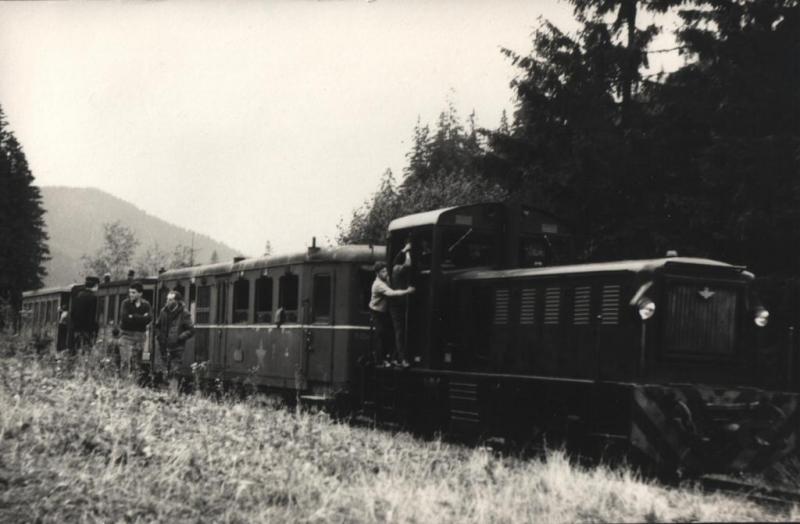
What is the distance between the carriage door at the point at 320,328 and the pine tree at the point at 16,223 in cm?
3586

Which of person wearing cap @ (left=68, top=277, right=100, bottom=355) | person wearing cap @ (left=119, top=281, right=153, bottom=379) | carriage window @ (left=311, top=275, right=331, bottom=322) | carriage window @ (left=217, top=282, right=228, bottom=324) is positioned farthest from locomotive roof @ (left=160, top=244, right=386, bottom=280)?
person wearing cap @ (left=68, top=277, right=100, bottom=355)

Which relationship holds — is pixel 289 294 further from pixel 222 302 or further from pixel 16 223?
pixel 16 223

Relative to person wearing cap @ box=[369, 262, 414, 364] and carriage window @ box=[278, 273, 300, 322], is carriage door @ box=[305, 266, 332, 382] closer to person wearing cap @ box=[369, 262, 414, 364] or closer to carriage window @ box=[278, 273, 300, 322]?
carriage window @ box=[278, 273, 300, 322]

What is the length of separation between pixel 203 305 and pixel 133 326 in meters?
4.83

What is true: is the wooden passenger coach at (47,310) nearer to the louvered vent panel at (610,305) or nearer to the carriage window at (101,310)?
the carriage window at (101,310)

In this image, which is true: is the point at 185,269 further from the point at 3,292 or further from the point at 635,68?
the point at 3,292

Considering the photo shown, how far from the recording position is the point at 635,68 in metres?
19.0

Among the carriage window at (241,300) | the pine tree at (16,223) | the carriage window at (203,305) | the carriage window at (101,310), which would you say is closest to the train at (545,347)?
the carriage window at (241,300)

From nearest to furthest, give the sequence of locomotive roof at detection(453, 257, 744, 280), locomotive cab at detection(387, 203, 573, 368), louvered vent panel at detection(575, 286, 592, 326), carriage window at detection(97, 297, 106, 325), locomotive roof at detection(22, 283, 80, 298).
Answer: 1. locomotive roof at detection(453, 257, 744, 280)
2. louvered vent panel at detection(575, 286, 592, 326)
3. locomotive cab at detection(387, 203, 573, 368)
4. carriage window at detection(97, 297, 106, 325)
5. locomotive roof at detection(22, 283, 80, 298)

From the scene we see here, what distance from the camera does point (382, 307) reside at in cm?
1351

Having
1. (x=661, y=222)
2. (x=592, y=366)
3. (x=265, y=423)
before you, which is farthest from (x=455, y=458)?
(x=661, y=222)

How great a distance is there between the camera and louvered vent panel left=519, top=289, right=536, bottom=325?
11391mm

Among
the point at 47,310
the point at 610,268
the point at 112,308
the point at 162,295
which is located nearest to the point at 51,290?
the point at 47,310

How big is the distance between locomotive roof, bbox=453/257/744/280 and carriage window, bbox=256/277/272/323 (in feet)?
19.7
